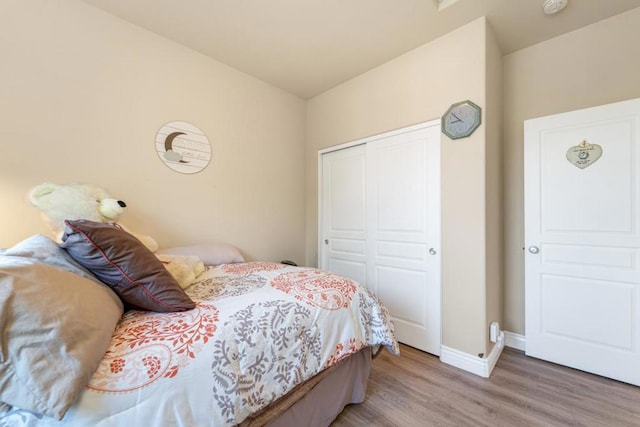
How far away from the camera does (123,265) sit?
3.41ft

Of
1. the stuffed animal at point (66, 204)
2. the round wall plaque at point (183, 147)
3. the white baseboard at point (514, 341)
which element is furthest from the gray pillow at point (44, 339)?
the white baseboard at point (514, 341)

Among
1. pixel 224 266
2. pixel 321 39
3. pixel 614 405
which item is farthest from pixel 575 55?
pixel 224 266

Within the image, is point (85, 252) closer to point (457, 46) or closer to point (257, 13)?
point (257, 13)

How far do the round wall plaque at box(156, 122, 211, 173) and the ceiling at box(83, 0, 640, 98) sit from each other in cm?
75

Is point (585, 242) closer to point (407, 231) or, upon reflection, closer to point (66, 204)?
point (407, 231)

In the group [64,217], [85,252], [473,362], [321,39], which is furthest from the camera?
[321,39]

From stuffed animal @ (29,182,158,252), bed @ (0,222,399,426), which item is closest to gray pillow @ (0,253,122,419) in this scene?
bed @ (0,222,399,426)

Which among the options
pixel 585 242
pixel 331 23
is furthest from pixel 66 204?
Answer: pixel 585 242

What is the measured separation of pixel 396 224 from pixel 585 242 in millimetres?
1353

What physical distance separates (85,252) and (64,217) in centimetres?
87

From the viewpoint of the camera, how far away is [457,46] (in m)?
2.09

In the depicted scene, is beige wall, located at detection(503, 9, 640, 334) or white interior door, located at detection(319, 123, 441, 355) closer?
beige wall, located at detection(503, 9, 640, 334)

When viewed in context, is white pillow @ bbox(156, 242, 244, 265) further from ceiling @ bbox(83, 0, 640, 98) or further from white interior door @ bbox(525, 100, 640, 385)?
white interior door @ bbox(525, 100, 640, 385)

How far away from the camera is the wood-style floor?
1.47 metres
